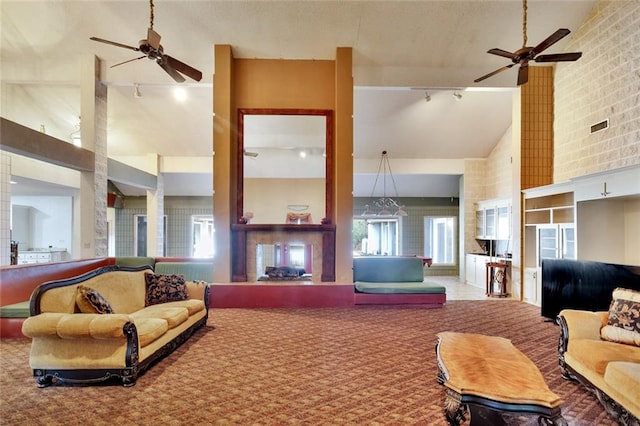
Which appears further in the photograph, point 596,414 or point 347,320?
point 347,320

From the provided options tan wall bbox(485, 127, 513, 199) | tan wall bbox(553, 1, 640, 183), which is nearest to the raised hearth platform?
tan wall bbox(553, 1, 640, 183)

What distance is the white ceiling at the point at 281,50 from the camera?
5.87 metres

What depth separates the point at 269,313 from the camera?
5.84 m

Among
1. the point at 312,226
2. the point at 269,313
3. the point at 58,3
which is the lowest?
the point at 269,313

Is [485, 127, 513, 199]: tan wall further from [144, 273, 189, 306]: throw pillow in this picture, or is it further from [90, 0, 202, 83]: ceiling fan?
[144, 273, 189, 306]: throw pillow

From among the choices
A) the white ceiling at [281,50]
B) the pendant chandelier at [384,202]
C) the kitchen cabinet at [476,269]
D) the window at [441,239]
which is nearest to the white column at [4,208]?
the white ceiling at [281,50]

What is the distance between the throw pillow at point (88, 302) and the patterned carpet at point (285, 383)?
2.14 ft

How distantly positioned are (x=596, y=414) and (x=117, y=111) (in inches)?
369

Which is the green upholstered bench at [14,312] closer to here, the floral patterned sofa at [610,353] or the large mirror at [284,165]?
the large mirror at [284,165]

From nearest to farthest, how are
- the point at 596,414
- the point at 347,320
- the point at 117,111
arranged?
the point at 596,414, the point at 347,320, the point at 117,111

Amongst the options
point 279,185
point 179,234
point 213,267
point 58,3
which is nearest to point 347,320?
point 213,267

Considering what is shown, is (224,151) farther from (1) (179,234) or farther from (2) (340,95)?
(1) (179,234)

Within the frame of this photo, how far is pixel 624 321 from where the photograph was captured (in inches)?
123

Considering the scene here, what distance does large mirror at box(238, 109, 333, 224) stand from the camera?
22.1 feet
